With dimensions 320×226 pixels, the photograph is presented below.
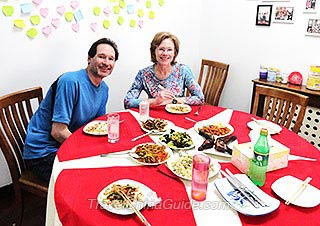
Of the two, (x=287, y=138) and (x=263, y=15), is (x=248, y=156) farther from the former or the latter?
(x=263, y=15)

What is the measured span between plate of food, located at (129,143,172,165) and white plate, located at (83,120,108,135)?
0.28 metres

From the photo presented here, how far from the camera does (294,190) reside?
115cm

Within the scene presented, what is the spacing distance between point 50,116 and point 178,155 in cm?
89

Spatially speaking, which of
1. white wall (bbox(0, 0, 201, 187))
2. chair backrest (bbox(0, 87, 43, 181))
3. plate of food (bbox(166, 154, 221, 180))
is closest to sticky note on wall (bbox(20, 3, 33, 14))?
white wall (bbox(0, 0, 201, 187))

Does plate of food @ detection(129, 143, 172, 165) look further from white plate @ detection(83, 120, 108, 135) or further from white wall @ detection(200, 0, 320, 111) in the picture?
white wall @ detection(200, 0, 320, 111)

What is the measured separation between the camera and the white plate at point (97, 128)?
1.64 meters

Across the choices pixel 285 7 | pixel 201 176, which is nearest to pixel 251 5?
pixel 285 7

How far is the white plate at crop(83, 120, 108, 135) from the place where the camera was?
5.38 ft

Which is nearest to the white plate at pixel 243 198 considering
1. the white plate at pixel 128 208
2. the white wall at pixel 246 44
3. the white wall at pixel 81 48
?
the white plate at pixel 128 208

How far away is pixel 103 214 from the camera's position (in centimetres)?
101

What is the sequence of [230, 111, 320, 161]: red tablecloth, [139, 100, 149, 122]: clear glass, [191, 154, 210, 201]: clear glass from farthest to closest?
[139, 100, 149, 122]: clear glass
[230, 111, 320, 161]: red tablecloth
[191, 154, 210, 201]: clear glass

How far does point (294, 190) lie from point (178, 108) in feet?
3.50

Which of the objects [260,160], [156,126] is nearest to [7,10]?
[156,126]

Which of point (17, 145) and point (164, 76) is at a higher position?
point (164, 76)
